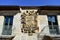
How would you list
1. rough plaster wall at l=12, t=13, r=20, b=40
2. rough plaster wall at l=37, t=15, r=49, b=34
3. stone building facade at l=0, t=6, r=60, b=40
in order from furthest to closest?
rough plaster wall at l=37, t=15, r=49, b=34 → stone building facade at l=0, t=6, r=60, b=40 → rough plaster wall at l=12, t=13, r=20, b=40

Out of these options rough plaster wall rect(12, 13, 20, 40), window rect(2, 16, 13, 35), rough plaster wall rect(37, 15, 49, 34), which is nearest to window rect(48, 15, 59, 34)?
rough plaster wall rect(37, 15, 49, 34)

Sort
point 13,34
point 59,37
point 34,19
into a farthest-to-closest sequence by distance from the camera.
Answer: point 34,19 → point 13,34 → point 59,37

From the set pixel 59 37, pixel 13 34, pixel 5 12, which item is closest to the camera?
pixel 59 37

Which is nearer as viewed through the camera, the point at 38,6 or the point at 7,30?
the point at 7,30

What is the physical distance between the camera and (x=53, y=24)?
13062 millimetres

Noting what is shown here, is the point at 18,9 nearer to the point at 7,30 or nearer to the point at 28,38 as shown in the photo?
the point at 7,30

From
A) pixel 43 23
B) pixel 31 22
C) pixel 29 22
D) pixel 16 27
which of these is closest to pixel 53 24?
pixel 43 23

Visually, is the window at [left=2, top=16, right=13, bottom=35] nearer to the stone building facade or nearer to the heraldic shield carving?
the stone building facade

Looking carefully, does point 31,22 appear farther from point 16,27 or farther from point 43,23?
point 16,27

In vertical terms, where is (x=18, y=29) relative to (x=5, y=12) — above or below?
below

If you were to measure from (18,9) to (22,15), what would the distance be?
90 cm

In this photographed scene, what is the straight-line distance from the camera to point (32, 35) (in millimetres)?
12000

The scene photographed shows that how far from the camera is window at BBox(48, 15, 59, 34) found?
487 inches

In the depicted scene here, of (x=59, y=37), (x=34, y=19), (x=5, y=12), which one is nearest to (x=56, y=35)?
(x=59, y=37)
